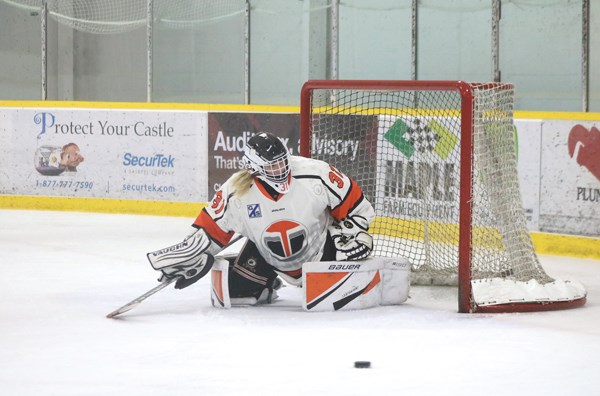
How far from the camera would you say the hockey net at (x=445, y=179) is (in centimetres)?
541

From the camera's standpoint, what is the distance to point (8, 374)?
159 inches

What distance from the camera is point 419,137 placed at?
23.6 ft

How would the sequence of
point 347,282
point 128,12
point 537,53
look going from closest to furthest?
point 347,282 < point 537,53 < point 128,12

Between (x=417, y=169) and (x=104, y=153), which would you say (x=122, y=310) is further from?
(x=104, y=153)

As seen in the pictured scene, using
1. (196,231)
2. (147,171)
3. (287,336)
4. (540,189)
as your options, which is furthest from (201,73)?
(287,336)

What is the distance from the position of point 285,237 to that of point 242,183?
0.31m

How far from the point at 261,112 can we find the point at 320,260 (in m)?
4.36

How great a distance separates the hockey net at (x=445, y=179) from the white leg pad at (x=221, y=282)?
1.04m

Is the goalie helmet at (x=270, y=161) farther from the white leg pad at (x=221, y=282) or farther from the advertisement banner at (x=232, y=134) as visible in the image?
the advertisement banner at (x=232, y=134)

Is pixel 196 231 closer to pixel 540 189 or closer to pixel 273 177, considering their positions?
pixel 273 177

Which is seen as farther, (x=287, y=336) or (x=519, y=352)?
(x=287, y=336)

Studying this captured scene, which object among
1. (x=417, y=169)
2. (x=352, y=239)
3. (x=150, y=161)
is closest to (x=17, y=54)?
(x=150, y=161)

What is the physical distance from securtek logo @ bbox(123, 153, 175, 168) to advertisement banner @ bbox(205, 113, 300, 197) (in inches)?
15.7

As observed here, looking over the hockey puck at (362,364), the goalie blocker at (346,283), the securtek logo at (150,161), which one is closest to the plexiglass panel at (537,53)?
the securtek logo at (150,161)
